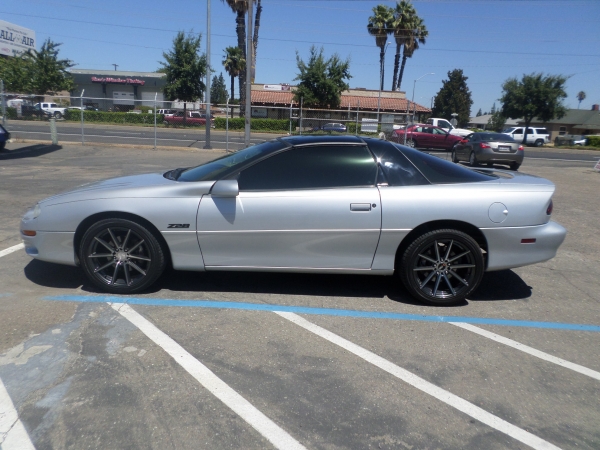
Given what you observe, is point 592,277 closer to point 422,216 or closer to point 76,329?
point 422,216

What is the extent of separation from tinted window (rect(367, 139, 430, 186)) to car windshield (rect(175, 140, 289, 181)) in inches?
35.3

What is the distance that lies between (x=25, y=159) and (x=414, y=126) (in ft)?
57.2

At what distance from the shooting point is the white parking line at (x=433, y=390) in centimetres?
279

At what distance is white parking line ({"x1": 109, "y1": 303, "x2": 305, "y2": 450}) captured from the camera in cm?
271

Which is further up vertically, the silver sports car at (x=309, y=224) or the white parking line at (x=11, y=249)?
the silver sports car at (x=309, y=224)

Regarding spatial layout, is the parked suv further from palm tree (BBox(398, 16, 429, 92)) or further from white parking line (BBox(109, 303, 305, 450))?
white parking line (BBox(109, 303, 305, 450))

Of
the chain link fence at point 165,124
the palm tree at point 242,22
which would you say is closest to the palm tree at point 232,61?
the palm tree at point 242,22

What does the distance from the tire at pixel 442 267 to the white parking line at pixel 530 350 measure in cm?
38

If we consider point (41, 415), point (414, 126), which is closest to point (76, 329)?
point (41, 415)

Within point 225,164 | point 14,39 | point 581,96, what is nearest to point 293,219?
point 225,164

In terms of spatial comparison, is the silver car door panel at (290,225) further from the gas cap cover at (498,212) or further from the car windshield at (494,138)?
the car windshield at (494,138)

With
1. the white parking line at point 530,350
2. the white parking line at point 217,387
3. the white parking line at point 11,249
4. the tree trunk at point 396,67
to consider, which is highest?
the tree trunk at point 396,67

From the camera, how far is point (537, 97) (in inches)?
1727

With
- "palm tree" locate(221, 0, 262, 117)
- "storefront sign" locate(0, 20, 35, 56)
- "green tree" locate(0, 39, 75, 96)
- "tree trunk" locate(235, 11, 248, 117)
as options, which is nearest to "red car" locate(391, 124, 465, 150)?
"palm tree" locate(221, 0, 262, 117)
